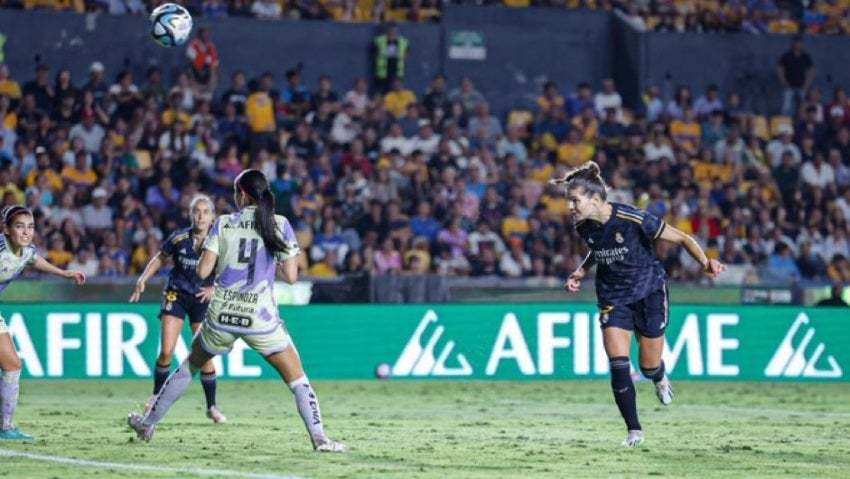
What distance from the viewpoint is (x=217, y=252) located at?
11789 millimetres

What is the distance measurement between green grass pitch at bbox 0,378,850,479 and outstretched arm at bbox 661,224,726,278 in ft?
4.77

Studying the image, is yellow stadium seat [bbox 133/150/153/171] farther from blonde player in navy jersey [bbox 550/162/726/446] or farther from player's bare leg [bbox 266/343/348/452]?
player's bare leg [bbox 266/343/348/452]

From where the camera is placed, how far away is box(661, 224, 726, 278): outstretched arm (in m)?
12.8

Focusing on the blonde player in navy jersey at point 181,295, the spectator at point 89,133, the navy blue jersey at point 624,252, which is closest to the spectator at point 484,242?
the spectator at point 89,133

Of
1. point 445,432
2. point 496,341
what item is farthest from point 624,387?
point 496,341

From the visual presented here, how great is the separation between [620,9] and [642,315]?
19.0m

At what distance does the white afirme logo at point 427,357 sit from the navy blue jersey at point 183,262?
6.57m

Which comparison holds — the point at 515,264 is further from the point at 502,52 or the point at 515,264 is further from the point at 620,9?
the point at 620,9

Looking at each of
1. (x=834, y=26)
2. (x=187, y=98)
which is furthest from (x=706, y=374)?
(x=834, y=26)

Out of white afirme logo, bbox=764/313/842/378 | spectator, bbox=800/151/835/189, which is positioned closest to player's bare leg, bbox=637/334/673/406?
white afirme logo, bbox=764/313/842/378

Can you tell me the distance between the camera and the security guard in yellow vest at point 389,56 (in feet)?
96.9

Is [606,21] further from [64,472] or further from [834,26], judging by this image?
[64,472]

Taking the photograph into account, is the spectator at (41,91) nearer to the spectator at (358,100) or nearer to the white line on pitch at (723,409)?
the spectator at (358,100)

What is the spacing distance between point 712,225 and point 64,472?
59.2 ft
